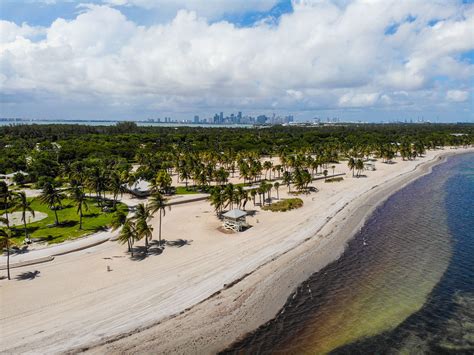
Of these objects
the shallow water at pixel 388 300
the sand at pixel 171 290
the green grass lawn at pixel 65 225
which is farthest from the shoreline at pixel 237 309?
the green grass lawn at pixel 65 225

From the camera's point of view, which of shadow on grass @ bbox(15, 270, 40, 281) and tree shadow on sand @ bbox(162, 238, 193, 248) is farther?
tree shadow on sand @ bbox(162, 238, 193, 248)

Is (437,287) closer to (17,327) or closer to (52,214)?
(17,327)

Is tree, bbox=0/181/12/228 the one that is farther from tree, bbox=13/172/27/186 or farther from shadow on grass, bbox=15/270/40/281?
tree, bbox=13/172/27/186

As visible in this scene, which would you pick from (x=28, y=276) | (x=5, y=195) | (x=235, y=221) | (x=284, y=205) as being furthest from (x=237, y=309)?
(x=5, y=195)

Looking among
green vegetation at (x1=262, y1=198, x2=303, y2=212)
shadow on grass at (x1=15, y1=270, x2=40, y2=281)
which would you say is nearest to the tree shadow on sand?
shadow on grass at (x1=15, y1=270, x2=40, y2=281)

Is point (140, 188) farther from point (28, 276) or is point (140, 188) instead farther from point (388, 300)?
point (388, 300)

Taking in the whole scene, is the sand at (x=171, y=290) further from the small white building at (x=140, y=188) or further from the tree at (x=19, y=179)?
the tree at (x=19, y=179)
